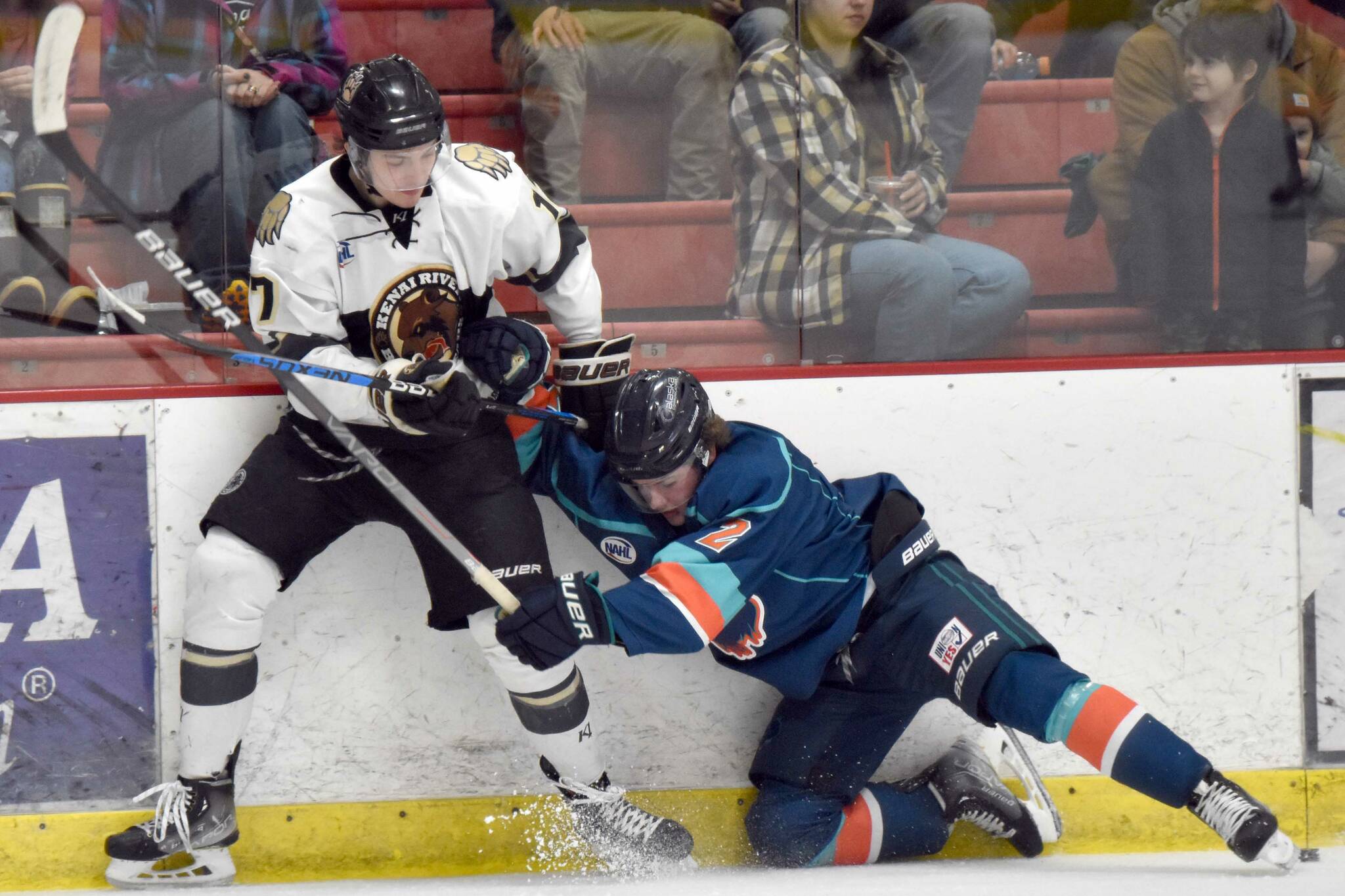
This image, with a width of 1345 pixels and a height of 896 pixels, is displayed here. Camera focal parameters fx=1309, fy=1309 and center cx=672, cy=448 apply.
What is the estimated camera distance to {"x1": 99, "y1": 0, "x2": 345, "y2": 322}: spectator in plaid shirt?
7.99 feet

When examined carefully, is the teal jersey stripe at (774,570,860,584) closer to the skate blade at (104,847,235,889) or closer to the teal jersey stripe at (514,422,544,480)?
the teal jersey stripe at (514,422,544,480)

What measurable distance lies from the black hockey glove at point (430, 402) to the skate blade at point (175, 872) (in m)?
0.94

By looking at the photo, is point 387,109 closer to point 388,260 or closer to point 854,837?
point 388,260

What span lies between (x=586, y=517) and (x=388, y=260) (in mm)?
609

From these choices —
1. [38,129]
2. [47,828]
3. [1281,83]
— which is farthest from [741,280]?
[47,828]

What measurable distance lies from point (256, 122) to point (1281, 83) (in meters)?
2.01

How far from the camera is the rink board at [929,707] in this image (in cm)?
260

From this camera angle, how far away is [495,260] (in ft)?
7.70

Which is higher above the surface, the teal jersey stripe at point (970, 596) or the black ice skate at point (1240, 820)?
the teal jersey stripe at point (970, 596)

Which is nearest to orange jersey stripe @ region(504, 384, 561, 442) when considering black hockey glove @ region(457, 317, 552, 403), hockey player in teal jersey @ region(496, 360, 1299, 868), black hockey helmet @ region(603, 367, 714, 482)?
hockey player in teal jersey @ region(496, 360, 1299, 868)

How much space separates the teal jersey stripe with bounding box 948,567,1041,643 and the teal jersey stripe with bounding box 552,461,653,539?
1.94 ft

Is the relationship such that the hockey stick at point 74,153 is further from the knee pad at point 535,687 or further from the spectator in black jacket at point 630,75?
the spectator in black jacket at point 630,75

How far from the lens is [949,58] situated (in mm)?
2576

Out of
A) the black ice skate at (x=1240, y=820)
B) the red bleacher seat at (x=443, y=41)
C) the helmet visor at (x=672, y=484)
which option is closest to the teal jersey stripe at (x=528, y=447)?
the helmet visor at (x=672, y=484)
